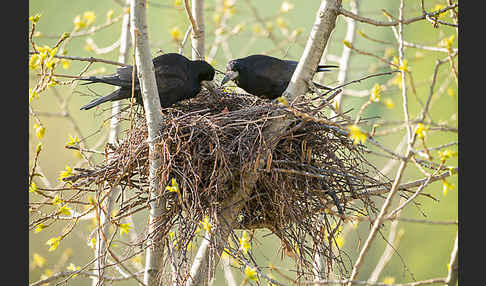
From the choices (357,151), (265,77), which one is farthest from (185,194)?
(265,77)

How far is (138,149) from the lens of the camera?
135 inches

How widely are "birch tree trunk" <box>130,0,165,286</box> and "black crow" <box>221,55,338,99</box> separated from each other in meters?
1.41

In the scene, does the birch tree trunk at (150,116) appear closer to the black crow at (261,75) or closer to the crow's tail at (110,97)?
the crow's tail at (110,97)

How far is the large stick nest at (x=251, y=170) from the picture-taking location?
3297 millimetres

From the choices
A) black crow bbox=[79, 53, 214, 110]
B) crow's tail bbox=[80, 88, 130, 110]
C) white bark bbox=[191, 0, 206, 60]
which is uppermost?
white bark bbox=[191, 0, 206, 60]

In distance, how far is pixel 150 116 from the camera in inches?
129

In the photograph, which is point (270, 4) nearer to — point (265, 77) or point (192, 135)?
point (265, 77)

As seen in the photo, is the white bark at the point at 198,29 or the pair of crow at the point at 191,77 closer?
the pair of crow at the point at 191,77

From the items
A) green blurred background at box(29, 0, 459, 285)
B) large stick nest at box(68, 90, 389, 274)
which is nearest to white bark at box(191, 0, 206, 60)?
large stick nest at box(68, 90, 389, 274)

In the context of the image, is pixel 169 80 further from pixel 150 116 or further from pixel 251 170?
pixel 251 170

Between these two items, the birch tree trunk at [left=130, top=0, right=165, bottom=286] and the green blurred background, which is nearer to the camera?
the birch tree trunk at [left=130, top=0, right=165, bottom=286]

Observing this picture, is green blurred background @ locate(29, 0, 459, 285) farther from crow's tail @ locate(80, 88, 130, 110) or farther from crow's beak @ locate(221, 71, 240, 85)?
crow's tail @ locate(80, 88, 130, 110)

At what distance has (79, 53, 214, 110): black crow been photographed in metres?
4.21

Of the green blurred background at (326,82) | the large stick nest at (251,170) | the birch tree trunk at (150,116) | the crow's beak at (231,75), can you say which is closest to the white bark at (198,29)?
the crow's beak at (231,75)
